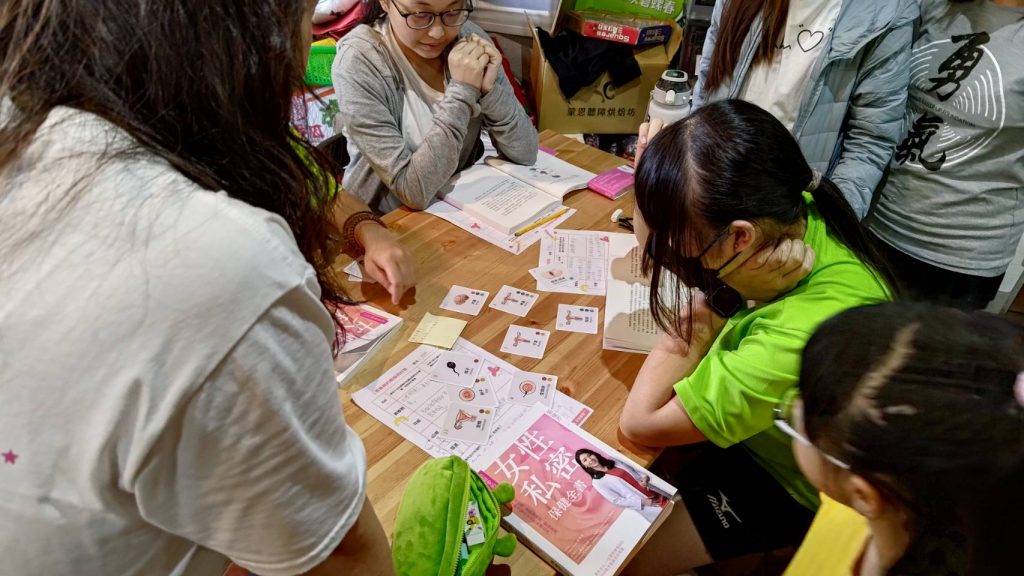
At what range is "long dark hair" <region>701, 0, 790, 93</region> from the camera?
1594 mm

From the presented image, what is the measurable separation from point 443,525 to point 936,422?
1.88 feet

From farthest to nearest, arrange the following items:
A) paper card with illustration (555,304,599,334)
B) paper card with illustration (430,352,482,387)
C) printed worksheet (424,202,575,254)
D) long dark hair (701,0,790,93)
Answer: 1. long dark hair (701,0,790,93)
2. printed worksheet (424,202,575,254)
3. paper card with illustration (555,304,599,334)
4. paper card with illustration (430,352,482,387)

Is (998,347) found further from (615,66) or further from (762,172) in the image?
(615,66)

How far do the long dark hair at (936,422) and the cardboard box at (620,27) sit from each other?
2280mm

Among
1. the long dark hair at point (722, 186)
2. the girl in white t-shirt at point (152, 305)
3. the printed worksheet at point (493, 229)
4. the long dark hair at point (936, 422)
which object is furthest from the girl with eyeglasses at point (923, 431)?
the printed worksheet at point (493, 229)

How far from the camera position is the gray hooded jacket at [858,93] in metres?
1.50

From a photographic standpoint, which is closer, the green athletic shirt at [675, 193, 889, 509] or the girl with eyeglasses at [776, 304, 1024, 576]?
the girl with eyeglasses at [776, 304, 1024, 576]

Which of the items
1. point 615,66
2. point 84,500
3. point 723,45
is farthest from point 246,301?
point 615,66

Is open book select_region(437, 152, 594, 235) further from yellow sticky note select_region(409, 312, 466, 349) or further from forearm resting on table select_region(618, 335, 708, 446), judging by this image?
forearm resting on table select_region(618, 335, 708, 446)

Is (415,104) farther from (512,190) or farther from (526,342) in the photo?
(526,342)

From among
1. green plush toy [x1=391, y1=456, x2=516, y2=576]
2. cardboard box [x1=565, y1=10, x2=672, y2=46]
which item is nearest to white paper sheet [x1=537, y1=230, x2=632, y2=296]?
green plush toy [x1=391, y1=456, x2=516, y2=576]

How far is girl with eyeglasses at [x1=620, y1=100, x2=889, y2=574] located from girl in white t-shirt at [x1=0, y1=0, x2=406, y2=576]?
26.5 inches

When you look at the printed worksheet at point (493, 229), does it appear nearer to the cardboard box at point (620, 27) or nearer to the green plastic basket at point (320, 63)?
the green plastic basket at point (320, 63)

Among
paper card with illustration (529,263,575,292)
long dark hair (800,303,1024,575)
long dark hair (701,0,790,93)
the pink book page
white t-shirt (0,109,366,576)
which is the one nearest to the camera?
white t-shirt (0,109,366,576)
